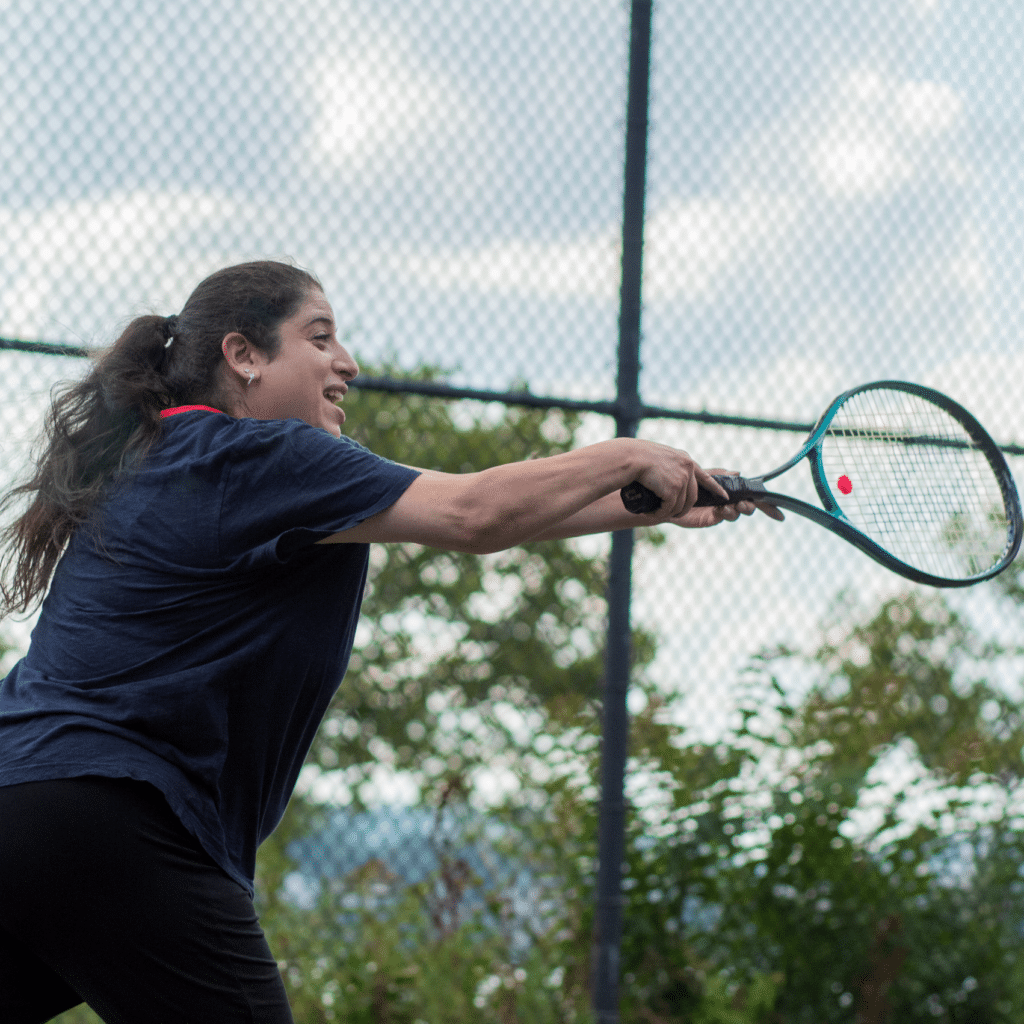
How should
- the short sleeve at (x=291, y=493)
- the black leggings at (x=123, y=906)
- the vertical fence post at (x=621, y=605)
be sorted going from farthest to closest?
the vertical fence post at (x=621, y=605), the short sleeve at (x=291, y=493), the black leggings at (x=123, y=906)

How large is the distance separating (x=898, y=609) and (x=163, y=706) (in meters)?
3.24

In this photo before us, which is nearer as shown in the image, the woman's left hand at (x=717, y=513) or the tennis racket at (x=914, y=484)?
the woman's left hand at (x=717, y=513)

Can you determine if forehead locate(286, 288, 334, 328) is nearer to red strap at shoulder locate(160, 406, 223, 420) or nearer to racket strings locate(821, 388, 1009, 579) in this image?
red strap at shoulder locate(160, 406, 223, 420)

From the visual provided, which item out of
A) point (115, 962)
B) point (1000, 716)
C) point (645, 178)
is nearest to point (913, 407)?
point (645, 178)

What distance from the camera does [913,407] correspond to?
2.68 metres

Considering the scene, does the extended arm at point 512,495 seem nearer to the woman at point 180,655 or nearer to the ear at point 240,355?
the woman at point 180,655

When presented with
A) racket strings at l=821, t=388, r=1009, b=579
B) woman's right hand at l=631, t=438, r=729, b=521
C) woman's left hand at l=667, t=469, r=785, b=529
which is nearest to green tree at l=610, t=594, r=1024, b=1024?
racket strings at l=821, t=388, r=1009, b=579

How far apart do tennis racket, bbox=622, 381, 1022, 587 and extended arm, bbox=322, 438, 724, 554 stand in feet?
1.70

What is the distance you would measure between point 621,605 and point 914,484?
0.75m

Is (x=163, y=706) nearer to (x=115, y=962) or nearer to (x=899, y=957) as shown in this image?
(x=115, y=962)

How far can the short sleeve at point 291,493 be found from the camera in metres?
1.60

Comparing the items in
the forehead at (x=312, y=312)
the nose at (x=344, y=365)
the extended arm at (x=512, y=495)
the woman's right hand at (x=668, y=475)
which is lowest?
the extended arm at (x=512, y=495)

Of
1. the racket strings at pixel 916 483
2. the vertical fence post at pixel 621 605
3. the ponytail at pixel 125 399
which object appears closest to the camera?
the ponytail at pixel 125 399

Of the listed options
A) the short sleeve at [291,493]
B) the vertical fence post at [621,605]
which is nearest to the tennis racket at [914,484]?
Answer: the vertical fence post at [621,605]
